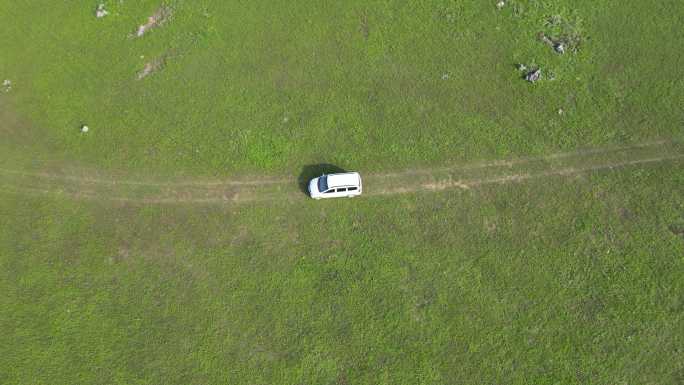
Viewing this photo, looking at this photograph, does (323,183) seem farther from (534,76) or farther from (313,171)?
(534,76)

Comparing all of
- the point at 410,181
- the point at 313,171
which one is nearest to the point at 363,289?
the point at 410,181

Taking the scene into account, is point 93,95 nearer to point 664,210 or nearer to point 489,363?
point 489,363

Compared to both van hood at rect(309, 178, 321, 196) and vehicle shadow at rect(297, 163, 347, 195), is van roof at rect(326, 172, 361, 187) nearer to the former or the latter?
van hood at rect(309, 178, 321, 196)

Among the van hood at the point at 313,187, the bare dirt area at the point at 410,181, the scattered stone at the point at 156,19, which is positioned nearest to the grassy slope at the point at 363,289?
the bare dirt area at the point at 410,181

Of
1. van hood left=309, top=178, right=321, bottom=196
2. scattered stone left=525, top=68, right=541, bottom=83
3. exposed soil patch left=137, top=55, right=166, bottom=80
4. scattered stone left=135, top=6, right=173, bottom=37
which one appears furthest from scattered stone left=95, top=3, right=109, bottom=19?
scattered stone left=525, top=68, right=541, bottom=83

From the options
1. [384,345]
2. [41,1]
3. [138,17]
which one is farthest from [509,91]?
[41,1]
